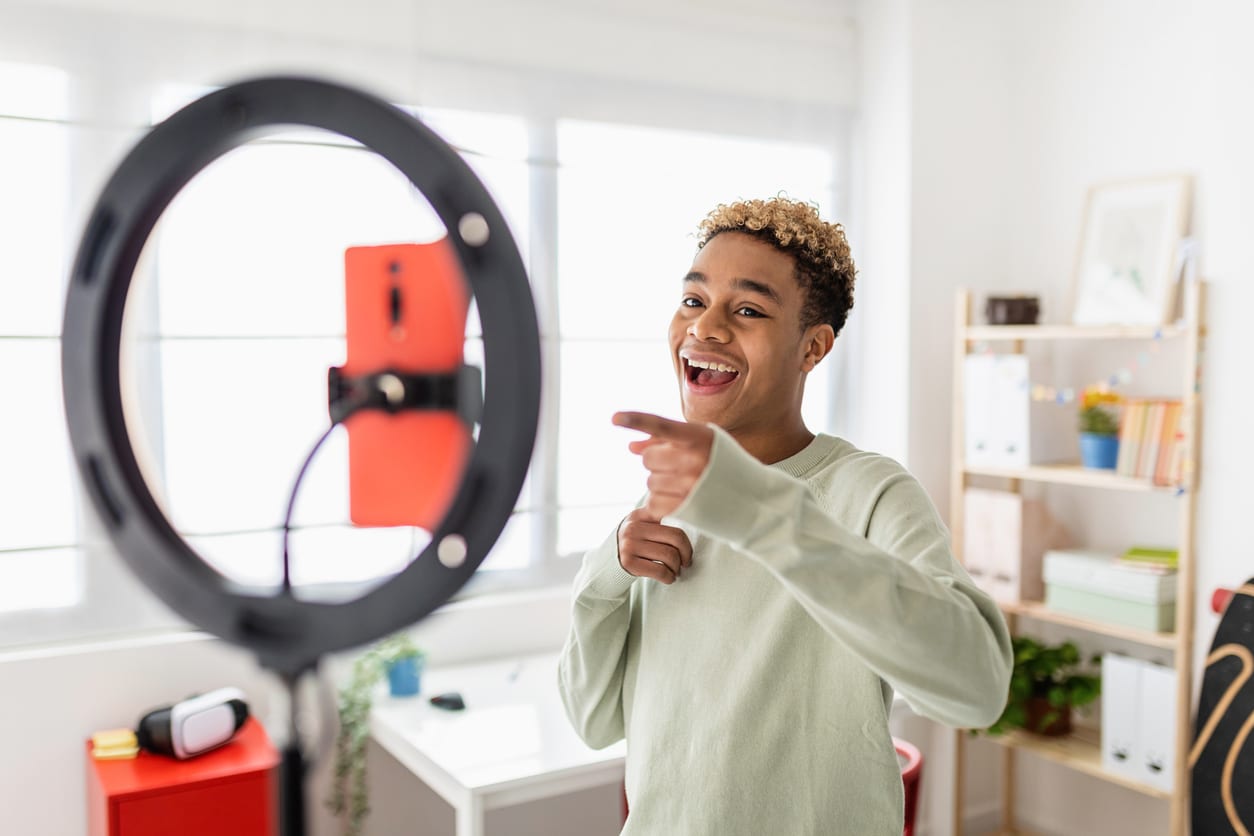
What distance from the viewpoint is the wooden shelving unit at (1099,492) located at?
8.12 ft

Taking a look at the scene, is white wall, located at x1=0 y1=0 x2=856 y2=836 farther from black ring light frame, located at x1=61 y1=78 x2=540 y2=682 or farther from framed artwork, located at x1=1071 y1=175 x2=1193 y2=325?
black ring light frame, located at x1=61 y1=78 x2=540 y2=682

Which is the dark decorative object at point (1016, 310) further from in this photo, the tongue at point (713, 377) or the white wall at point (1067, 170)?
the tongue at point (713, 377)

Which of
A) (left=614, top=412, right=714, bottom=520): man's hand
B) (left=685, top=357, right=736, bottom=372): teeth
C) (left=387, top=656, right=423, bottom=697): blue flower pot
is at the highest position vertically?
(left=685, top=357, right=736, bottom=372): teeth

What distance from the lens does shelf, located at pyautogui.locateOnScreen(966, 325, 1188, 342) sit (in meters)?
2.53

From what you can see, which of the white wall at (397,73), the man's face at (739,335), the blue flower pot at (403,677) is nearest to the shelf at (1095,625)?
the white wall at (397,73)

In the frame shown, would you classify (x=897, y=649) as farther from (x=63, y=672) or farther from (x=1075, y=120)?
(x=1075, y=120)

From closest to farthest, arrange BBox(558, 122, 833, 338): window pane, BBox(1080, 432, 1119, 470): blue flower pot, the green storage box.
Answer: the green storage box < BBox(1080, 432, 1119, 470): blue flower pot < BBox(558, 122, 833, 338): window pane

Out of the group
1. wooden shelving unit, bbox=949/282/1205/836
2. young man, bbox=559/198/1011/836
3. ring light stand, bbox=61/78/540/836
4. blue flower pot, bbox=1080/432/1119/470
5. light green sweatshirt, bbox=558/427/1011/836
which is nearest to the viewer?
ring light stand, bbox=61/78/540/836

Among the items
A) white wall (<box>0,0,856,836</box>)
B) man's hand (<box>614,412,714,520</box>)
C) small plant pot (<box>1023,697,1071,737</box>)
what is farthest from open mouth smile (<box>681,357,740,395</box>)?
small plant pot (<box>1023,697,1071,737</box>)

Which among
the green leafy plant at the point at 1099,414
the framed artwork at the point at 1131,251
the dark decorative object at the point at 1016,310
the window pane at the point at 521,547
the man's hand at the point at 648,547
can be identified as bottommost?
the window pane at the point at 521,547

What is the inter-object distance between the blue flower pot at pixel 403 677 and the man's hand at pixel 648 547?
4.71ft

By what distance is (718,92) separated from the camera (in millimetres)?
2953

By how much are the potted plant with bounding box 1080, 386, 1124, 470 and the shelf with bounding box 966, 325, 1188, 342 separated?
165mm

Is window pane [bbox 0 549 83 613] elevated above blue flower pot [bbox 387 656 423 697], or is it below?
above
